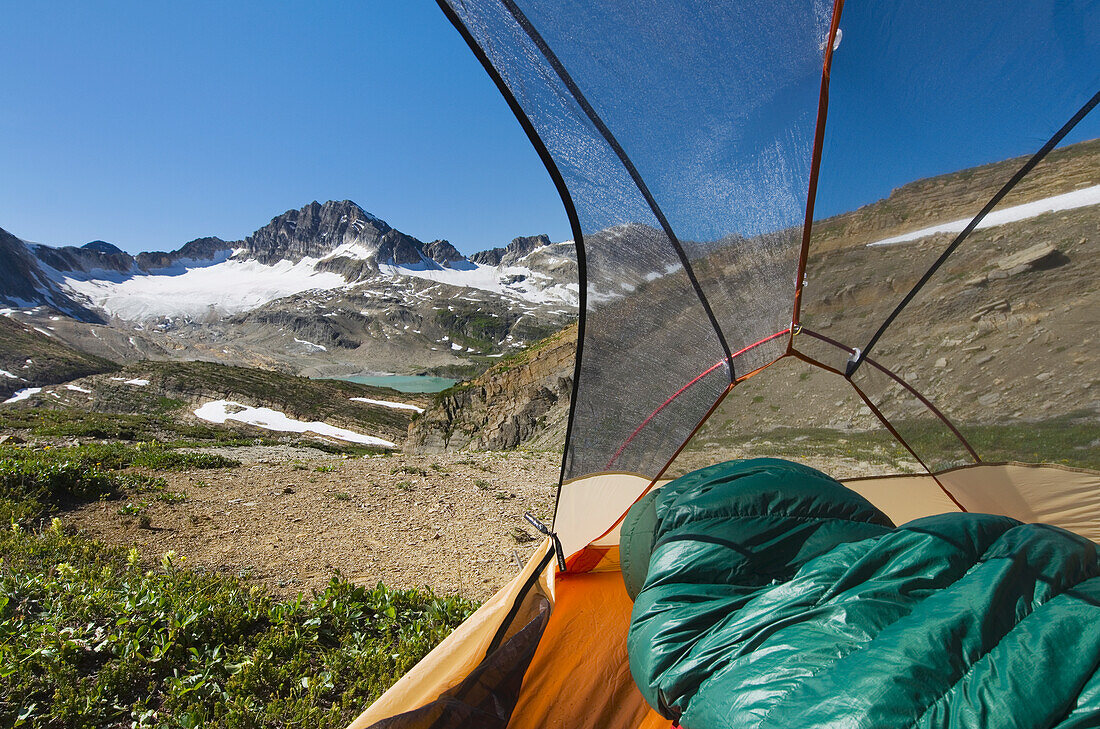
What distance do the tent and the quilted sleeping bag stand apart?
3.26 ft

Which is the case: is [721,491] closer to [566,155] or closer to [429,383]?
[566,155]

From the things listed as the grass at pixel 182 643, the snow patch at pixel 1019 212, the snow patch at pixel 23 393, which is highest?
the snow patch at pixel 1019 212

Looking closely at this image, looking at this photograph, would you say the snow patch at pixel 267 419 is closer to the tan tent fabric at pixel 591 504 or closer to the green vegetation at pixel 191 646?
the green vegetation at pixel 191 646

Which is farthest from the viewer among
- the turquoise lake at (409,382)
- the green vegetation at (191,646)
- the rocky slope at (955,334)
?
the turquoise lake at (409,382)

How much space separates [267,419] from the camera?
49.2 meters

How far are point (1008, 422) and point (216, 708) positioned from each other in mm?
4658

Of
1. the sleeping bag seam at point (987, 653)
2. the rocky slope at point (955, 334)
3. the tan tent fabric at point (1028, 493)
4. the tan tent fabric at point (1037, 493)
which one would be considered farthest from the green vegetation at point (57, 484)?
the tan tent fabric at point (1037, 493)

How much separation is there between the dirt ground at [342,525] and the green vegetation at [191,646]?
27.7 inches

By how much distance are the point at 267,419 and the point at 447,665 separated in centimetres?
5226

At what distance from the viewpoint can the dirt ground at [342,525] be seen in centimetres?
521

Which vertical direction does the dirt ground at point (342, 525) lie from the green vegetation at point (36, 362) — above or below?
above

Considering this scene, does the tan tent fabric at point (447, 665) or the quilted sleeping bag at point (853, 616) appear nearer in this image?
the quilted sleeping bag at point (853, 616)

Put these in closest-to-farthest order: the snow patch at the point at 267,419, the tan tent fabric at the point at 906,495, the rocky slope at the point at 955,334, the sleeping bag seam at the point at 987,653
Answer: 1. the sleeping bag seam at the point at 987,653
2. the rocky slope at the point at 955,334
3. the tan tent fabric at the point at 906,495
4. the snow patch at the point at 267,419

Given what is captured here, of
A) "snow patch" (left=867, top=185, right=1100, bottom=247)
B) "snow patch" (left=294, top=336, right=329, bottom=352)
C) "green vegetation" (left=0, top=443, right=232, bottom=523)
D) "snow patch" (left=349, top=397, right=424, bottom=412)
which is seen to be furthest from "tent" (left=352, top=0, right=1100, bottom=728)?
"snow patch" (left=294, top=336, right=329, bottom=352)
